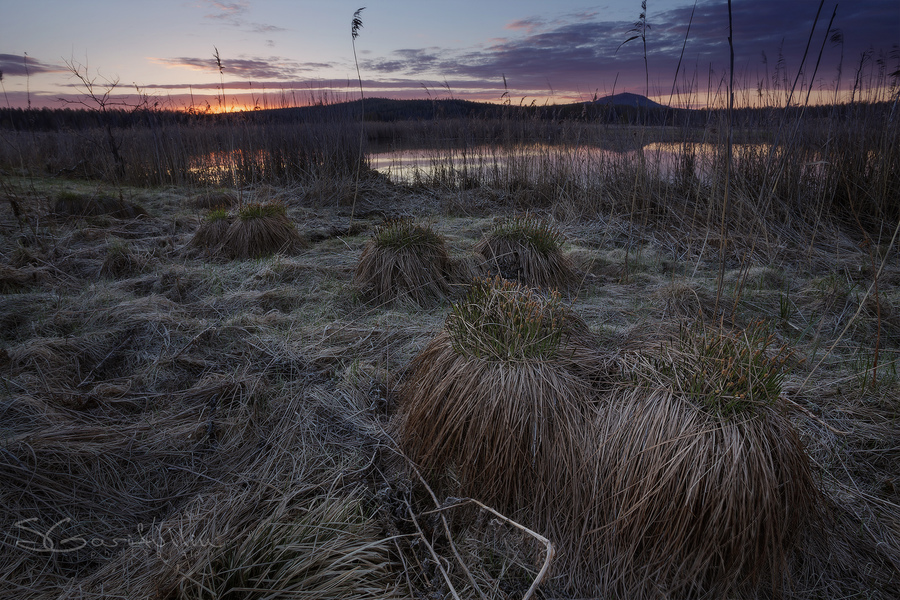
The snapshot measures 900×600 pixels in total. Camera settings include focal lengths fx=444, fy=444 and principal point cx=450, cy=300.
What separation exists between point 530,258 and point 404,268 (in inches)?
44.1

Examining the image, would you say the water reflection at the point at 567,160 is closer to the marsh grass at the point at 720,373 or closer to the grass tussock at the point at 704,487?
the marsh grass at the point at 720,373

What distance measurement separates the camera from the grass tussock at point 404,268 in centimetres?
380

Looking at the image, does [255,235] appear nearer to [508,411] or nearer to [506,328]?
[506,328]

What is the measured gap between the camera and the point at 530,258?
3.95 metres

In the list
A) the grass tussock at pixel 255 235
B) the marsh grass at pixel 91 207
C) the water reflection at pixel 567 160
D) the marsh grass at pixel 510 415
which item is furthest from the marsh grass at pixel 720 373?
the marsh grass at pixel 91 207

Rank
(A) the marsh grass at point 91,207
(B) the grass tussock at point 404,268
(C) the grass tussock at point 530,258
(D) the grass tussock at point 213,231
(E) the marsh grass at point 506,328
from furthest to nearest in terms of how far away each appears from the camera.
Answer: (A) the marsh grass at point 91,207, (D) the grass tussock at point 213,231, (C) the grass tussock at point 530,258, (B) the grass tussock at point 404,268, (E) the marsh grass at point 506,328

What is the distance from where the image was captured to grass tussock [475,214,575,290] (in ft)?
12.9

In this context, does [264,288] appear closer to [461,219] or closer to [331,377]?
[331,377]

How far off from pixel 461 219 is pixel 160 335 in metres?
4.84

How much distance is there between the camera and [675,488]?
4.45 feet

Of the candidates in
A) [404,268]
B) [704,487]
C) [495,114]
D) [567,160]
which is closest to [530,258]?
[404,268]

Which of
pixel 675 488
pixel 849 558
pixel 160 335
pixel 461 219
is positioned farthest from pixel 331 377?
pixel 461 219

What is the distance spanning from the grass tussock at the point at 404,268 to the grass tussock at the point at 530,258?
1.67 feet

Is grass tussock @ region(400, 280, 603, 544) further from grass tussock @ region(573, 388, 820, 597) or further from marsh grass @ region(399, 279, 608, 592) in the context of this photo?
grass tussock @ region(573, 388, 820, 597)
